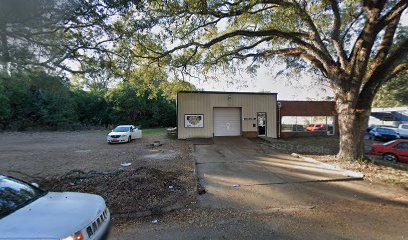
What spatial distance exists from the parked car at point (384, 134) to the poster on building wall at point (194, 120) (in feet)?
59.2

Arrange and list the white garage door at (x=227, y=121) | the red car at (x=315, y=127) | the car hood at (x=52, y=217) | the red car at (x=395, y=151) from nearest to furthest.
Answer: the car hood at (x=52, y=217) → the red car at (x=395, y=151) → the white garage door at (x=227, y=121) → the red car at (x=315, y=127)

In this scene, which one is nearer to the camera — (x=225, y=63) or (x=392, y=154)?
(x=392, y=154)

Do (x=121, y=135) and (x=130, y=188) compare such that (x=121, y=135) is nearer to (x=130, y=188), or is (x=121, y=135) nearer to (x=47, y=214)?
(x=130, y=188)

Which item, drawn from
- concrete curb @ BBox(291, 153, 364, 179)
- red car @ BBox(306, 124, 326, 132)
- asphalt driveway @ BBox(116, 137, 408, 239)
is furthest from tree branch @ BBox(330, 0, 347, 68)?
red car @ BBox(306, 124, 326, 132)

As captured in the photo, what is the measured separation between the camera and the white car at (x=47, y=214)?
2.53 metres

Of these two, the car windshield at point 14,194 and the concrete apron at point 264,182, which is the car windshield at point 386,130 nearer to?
the concrete apron at point 264,182

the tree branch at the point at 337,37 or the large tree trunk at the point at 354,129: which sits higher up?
the tree branch at the point at 337,37

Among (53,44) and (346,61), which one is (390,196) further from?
(53,44)

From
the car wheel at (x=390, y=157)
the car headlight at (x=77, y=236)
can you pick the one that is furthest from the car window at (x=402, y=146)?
the car headlight at (x=77, y=236)

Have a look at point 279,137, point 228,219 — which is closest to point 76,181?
point 228,219

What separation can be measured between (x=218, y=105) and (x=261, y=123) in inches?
168

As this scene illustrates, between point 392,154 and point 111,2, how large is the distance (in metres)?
15.6

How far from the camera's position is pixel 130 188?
5977mm

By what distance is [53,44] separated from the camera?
7.09 meters
